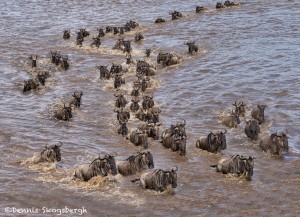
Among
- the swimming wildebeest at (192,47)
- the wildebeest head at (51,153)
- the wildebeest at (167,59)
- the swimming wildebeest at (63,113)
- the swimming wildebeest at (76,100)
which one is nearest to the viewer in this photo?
the wildebeest head at (51,153)

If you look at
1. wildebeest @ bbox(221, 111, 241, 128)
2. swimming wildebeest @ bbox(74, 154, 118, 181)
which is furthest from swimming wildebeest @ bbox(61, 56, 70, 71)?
swimming wildebeest @ bbox(74, 154, 118, 181)

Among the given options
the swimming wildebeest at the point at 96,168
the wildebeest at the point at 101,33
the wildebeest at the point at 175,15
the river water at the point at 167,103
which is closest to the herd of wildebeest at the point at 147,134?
the swimming wildebeest at the point at 96,168

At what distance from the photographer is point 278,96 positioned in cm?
2291

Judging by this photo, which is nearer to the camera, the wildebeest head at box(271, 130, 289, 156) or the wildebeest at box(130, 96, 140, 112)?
the wildebeest head at box(271, 130, 289, 156)

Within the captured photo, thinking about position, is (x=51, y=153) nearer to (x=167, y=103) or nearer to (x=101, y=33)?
(x=167, y=103)

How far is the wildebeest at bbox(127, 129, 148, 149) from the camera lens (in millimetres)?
18219

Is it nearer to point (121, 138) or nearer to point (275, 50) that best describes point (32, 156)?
point (121, 138)

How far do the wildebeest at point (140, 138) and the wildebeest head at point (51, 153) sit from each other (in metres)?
2.90

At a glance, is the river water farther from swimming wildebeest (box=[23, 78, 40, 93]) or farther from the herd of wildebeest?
swimming wildebeest (box=[23, 78, 40, 93])

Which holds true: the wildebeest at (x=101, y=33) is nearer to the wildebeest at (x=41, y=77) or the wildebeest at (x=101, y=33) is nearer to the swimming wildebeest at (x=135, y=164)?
the wildebeest at (x=41, y=77)

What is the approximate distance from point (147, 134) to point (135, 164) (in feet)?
10.2

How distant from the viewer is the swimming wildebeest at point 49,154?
649 inches

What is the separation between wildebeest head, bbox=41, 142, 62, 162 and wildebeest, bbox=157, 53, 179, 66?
12818mm

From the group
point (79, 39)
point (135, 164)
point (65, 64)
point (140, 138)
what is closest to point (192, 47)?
point (65, 64)
